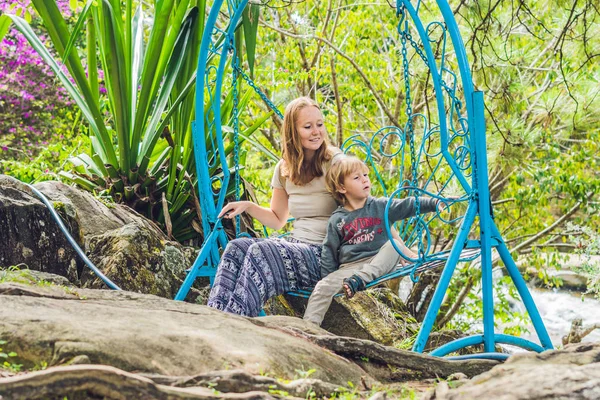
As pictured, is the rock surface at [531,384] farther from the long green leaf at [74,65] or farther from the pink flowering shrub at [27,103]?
the pink flowering shrub at [27,103]

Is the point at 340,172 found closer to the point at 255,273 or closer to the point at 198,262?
the point at 255,273

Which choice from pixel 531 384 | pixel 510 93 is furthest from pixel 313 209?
pixel 510 93

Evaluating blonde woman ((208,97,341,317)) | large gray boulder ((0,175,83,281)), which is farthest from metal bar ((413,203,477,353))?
large gray boulder ((0,175,83,281))

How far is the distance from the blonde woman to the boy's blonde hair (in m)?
0.10

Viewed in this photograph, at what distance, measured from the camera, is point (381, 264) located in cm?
280

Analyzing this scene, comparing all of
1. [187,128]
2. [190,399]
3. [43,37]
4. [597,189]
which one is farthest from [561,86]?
[43,37]

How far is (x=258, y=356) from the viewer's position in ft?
5.80

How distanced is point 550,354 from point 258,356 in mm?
758

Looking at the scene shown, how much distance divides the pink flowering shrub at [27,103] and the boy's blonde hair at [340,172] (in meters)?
4.71

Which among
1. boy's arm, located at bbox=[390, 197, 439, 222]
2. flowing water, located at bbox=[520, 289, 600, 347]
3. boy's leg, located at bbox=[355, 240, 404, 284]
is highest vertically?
boy's arm, located at bbox=[390, 197, 439, 222]

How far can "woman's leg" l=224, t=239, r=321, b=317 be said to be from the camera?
280 cm

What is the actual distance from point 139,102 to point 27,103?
4138mm

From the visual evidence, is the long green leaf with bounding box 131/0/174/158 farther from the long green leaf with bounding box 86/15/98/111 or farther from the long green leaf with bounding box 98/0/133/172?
the long green leaf with bounding box 86/15/98/111

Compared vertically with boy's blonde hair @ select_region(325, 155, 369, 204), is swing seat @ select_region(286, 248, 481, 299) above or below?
below
